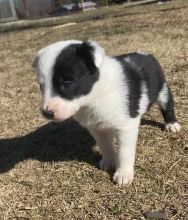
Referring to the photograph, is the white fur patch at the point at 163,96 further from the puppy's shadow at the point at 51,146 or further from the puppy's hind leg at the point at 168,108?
the puppy's shadow at the point at 51,146

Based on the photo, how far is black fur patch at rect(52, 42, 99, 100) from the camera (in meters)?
2.73

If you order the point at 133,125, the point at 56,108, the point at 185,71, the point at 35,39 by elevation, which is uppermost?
the point at 56,108

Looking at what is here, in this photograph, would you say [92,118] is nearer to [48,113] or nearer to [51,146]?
[48,113]

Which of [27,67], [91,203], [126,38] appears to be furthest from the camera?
[126,38]

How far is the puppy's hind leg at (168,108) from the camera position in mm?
3875

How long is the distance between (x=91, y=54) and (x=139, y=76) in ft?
2.35

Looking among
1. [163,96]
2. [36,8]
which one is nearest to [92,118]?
[163,96]

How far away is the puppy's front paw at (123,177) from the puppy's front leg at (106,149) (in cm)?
23

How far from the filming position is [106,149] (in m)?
3.54

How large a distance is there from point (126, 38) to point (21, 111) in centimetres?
374

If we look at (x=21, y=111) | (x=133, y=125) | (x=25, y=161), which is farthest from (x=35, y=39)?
(x=133, y=125)

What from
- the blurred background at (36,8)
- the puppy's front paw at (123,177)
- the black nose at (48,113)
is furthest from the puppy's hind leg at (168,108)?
the blurred background at (36,8)

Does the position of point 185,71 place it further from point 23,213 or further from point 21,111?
point 23,213

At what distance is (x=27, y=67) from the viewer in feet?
23.6
